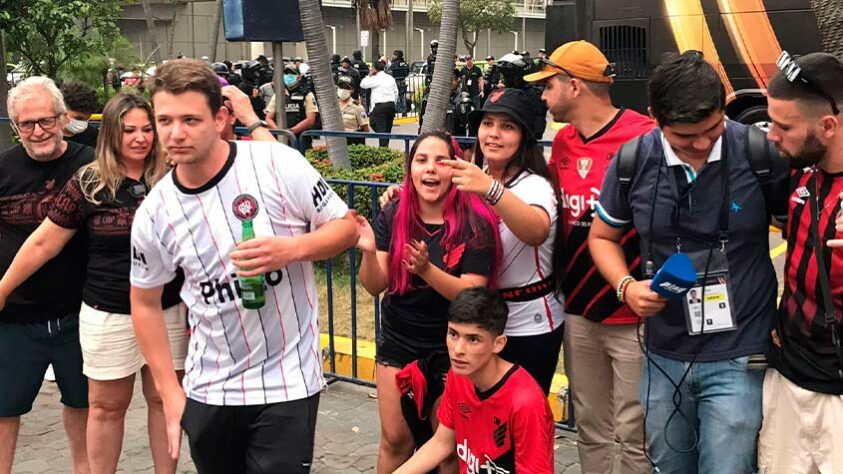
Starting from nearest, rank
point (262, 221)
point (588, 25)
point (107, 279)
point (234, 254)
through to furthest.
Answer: point (234, 254) → point (262, 221) → point (107, 279) → point (588, 25)

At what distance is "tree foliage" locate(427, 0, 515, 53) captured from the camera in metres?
59.8

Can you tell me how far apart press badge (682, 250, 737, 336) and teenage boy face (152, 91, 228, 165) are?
164cm

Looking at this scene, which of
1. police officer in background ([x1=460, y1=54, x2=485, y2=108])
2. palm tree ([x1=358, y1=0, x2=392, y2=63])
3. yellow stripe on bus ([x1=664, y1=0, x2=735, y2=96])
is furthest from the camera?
palm tree ([x1=358, y1=0, x2=392, y2=63])

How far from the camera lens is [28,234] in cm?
449

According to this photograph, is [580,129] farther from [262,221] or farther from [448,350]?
[262,221]

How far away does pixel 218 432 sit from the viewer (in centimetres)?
326

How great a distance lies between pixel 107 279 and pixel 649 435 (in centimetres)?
237

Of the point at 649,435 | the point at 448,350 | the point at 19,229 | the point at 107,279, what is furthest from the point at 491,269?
the point at 19,229

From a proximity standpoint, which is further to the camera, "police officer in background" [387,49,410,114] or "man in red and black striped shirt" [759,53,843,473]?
"police officer in background" [387,49,410,114]

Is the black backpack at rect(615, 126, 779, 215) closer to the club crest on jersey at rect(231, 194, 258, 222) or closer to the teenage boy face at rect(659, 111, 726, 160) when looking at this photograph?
the teenage boy face at rect(659, 111, 726, 160)

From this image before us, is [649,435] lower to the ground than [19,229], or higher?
lower

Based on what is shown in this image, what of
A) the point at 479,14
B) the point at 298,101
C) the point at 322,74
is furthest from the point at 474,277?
the point at 479,14

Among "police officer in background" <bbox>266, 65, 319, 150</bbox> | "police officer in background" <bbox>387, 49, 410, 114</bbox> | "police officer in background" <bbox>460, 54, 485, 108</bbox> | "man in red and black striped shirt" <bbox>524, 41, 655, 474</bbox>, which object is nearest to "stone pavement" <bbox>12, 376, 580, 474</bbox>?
"man in red and black striped shirt" <bbox>524, 41, 655, 474</bbox>

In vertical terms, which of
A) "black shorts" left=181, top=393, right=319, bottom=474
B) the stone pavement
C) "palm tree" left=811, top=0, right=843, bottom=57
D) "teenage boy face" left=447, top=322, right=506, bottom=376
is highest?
"palm tree" left=811, top=0, right=843, bottom=57
